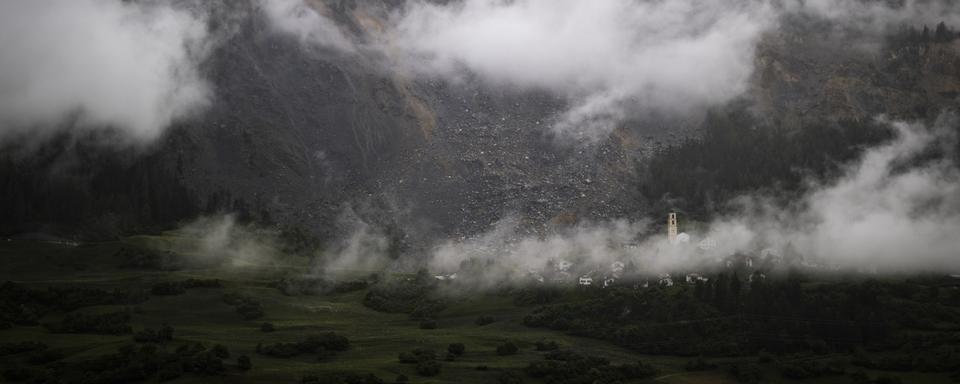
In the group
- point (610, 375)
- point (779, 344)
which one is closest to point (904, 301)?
point (779, 344)

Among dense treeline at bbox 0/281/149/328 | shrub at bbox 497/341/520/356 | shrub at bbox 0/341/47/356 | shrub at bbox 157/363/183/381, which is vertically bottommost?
shrub at bbox 157/363/183/381

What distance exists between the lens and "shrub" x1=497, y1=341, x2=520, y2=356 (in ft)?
620

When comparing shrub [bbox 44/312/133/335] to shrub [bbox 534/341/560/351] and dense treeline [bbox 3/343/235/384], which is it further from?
shrub [bbox 534/341/560/351]

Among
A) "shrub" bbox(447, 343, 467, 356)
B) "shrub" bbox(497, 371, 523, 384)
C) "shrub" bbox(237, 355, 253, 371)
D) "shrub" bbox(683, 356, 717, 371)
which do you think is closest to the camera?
"shrub" bbox(237, 355, 253, 371)

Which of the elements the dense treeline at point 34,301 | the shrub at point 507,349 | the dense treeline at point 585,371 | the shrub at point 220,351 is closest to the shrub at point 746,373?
the dense treeline at point 585,371

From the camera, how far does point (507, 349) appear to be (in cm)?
19038

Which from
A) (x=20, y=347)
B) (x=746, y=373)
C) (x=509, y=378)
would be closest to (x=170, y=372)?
(x=20, y=347)

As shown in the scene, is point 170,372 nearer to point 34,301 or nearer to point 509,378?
point 34,301

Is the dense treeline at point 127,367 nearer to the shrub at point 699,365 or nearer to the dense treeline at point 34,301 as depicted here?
the dense treeline at point 34,301

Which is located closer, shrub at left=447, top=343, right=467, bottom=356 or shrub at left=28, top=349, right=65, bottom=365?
shrub at left=28, top=349, right=65, bottom=365

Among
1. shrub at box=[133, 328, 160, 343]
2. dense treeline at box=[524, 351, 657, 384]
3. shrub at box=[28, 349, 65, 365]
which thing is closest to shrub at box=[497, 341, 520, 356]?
dense treeline at box=[524, 351, 657, 384]

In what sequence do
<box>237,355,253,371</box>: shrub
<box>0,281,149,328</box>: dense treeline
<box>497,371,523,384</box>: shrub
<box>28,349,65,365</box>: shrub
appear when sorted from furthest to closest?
<box>0,281,149,328</box>: dense treeline
<box>497,371,523,384</box>: shrub
<box>237,355,253,371</box>: shrub
<box>28,349,65,365</box>: shrub

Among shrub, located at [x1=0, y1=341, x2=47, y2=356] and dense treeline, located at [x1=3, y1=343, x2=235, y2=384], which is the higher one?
shrub, located at [x1=0, y1=341, x2=47, y2=356]

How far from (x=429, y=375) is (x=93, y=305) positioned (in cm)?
8084
